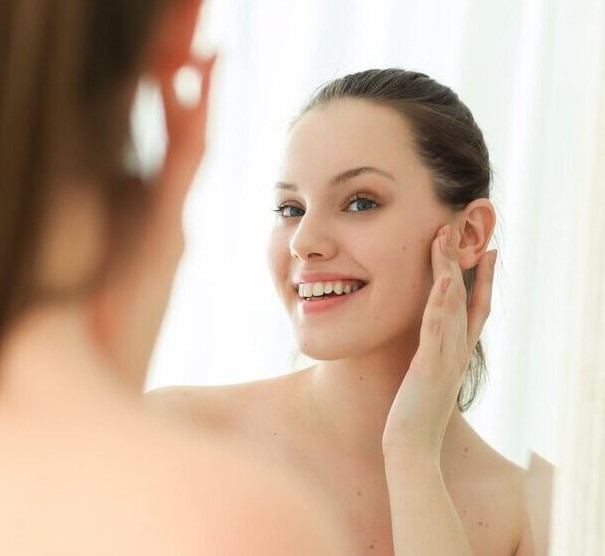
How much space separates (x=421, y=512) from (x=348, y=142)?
0.35m

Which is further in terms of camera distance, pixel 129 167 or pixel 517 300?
pixel 517 300

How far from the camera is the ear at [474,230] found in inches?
35.9

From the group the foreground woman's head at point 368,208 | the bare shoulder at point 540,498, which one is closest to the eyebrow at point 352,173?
the foreground woman's head at point 368,208

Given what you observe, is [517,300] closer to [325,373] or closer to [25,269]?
[325,373]

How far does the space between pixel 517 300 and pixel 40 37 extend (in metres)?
0.55

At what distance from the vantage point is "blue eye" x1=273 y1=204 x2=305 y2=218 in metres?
0.89

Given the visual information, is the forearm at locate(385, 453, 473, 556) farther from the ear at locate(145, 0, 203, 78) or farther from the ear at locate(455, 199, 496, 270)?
the ear at locate(145, 0, 203, 78)

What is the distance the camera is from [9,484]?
66 cm

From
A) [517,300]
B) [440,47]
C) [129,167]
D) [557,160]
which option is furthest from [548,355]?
[129,167]

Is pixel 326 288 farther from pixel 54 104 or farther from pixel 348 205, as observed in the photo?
pixel 54 104

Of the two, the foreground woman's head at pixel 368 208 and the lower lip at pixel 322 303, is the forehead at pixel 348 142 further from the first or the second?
the lower lip at pixel 322 303

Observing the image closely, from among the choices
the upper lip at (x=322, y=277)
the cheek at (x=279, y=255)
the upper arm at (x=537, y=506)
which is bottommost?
the upper arm at (x=537, y=506)

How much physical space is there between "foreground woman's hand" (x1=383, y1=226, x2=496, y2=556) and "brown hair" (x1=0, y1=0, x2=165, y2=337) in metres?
0.35

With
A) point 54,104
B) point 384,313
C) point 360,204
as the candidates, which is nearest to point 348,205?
point 360,204
